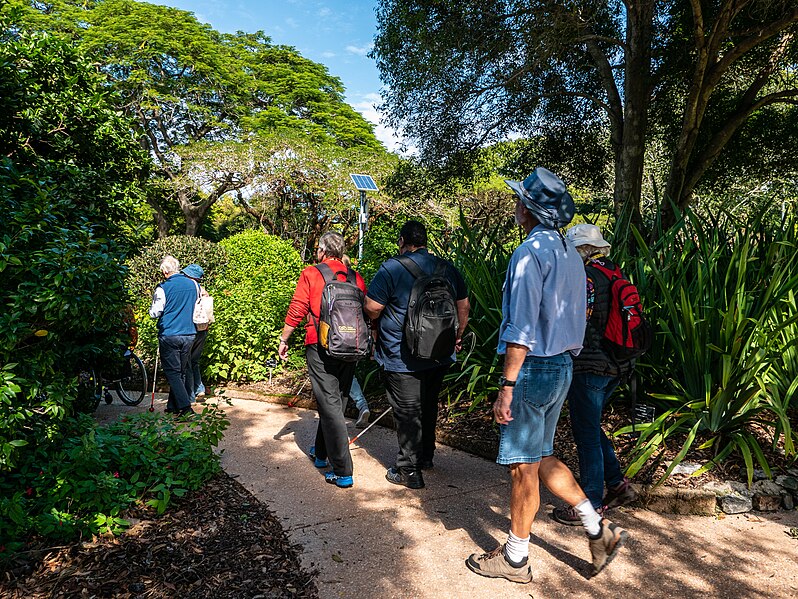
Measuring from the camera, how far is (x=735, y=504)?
3.77m

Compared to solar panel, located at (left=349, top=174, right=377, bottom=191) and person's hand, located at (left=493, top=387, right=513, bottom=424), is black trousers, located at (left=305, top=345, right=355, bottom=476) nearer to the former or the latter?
person's hand, located at (left=493, top=387, right=513, bottom=424)

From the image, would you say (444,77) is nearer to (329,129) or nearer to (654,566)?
(654,566)

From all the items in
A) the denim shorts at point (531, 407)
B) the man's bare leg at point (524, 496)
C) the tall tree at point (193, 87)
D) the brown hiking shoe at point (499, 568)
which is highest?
the tall tree at point (193, 87)

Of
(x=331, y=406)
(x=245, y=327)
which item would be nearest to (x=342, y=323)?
(x=331, y=406)

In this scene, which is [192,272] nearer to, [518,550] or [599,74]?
[518,550]

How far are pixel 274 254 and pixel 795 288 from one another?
9.45 metres

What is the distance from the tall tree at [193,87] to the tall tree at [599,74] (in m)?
12.6

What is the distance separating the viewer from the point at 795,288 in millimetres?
4402

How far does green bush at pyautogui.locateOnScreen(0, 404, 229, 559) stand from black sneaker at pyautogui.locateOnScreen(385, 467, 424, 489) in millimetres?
1250

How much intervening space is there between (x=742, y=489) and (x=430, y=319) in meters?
2.24

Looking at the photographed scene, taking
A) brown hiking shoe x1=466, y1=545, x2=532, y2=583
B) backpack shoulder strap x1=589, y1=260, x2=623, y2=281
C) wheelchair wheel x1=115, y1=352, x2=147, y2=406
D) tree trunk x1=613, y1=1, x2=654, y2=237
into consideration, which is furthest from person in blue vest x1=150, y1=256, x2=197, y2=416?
tree trunk x1=613, y1=1, x2=654, y2=237

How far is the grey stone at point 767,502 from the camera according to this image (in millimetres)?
3799

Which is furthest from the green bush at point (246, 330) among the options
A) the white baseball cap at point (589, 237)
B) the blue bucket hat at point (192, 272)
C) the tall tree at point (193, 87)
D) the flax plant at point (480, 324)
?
the tall tree at point (193, 87)

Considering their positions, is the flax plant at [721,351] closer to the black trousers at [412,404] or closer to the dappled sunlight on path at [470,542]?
the dappled sunlight on path at [470,542]
